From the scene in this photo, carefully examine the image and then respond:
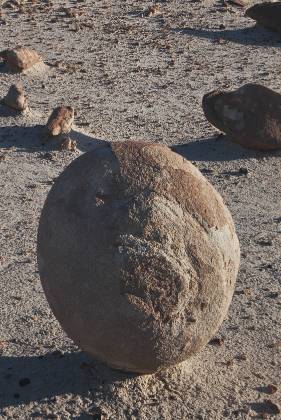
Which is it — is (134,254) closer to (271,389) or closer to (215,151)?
(271,389)

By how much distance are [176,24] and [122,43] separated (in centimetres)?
155

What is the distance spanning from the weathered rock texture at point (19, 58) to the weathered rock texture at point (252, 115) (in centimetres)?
376

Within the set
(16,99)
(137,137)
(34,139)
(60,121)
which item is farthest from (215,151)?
(16,99)

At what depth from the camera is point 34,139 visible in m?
12.6

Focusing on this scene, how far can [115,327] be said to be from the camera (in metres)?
6.43

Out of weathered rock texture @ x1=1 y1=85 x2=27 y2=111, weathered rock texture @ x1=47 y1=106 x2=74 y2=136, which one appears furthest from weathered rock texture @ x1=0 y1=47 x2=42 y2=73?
weathered rock texture @ x1=47 y1=106 x2=74 y2=136

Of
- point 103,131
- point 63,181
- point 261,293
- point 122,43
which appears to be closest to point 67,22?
point 122,43

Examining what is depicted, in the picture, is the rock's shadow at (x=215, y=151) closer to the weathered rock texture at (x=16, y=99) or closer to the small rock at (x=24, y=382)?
the weathered rock texture at (x=16, y=99)

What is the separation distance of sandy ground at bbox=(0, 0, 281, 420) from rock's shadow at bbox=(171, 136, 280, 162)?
28mm

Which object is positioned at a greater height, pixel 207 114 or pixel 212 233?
pixel 212 233

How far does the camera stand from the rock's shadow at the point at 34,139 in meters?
12.5

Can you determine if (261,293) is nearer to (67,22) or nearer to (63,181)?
(63,181)

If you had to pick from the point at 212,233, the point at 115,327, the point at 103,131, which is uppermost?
the point at 212,233

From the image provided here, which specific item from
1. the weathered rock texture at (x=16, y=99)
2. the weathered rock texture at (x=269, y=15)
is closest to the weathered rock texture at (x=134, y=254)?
the weathered rock texture at (x=16, y=99)
